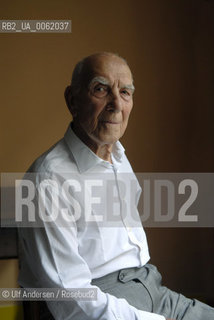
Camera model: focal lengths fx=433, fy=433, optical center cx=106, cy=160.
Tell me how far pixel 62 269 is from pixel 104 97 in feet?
1.56

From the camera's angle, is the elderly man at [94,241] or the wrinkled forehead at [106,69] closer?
the elderly man at [94,241]

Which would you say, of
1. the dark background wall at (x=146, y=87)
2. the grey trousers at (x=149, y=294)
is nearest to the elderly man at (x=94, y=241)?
the grey trousers at (x=149, y=294)

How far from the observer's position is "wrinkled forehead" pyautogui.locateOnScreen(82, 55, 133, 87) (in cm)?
118

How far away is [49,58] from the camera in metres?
1.76

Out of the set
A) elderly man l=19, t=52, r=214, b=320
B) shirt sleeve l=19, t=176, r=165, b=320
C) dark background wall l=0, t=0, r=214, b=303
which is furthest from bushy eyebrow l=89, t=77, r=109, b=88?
dark background wall l=0, t=0, r=214, b=303

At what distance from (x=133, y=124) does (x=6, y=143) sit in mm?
568

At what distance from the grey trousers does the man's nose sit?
1.50 ft

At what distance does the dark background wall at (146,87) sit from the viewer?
1735 millimetres

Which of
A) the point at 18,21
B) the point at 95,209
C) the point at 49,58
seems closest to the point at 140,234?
the point at 95,209
